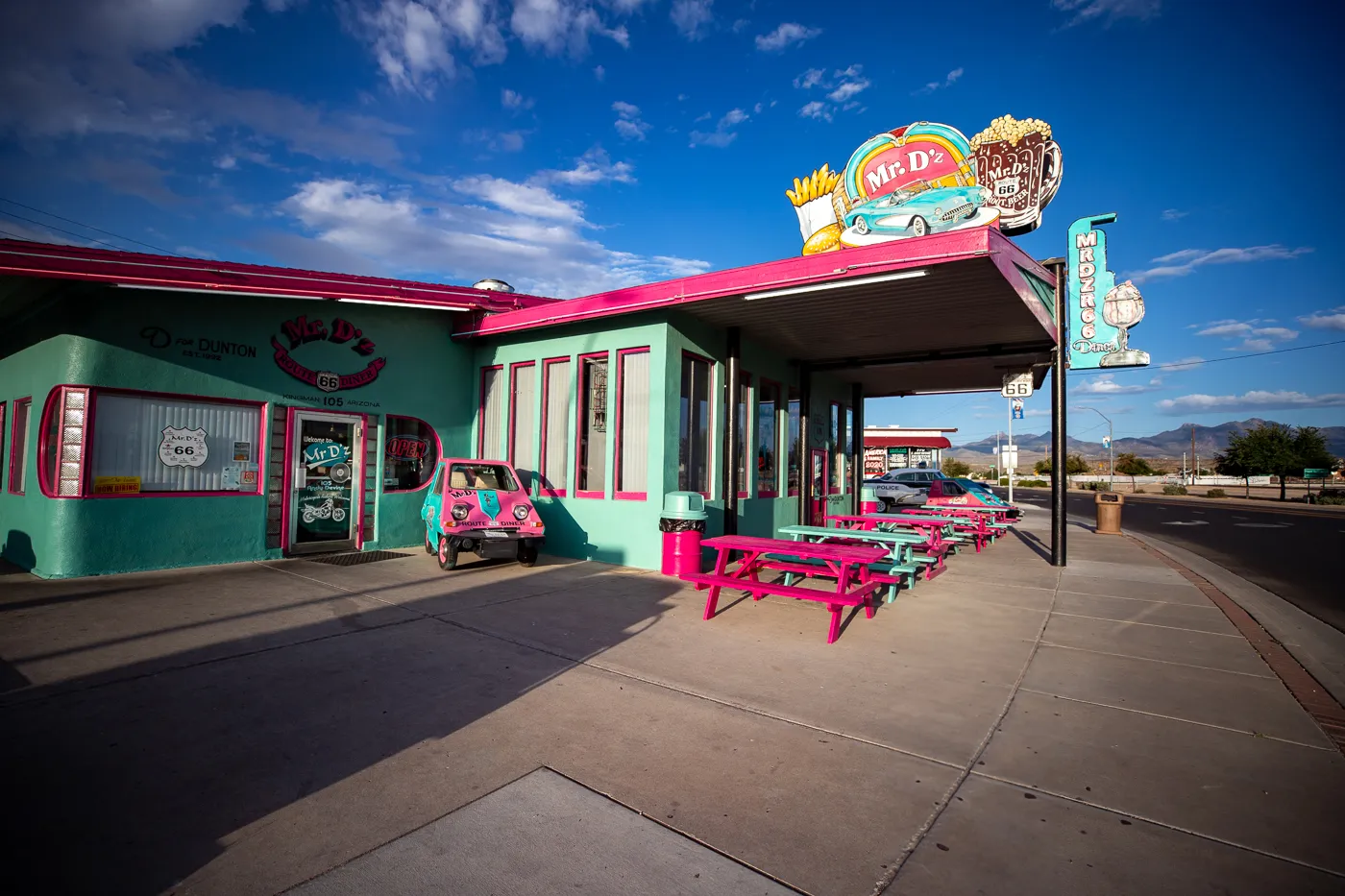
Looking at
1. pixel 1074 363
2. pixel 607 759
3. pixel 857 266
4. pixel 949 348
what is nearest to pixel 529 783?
pixel 607 759

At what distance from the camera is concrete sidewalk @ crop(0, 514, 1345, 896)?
278 cm

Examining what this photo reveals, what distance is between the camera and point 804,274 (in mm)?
8258

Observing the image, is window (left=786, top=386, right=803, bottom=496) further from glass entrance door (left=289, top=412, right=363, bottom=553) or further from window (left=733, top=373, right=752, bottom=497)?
glass entrance door (left=289, top=412, right=363, bottom=553)

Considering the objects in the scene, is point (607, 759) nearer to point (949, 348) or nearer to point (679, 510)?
point (679, 510)

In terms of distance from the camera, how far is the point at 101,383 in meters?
8.46

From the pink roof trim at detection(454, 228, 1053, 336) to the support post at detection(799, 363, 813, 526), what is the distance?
15.8ft

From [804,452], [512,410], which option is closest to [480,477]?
[512,410]

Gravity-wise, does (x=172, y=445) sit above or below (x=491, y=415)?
below

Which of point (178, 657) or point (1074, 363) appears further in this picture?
point (1074, 363)

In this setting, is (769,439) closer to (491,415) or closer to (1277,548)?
(491,415)

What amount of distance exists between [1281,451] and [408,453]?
67.6m

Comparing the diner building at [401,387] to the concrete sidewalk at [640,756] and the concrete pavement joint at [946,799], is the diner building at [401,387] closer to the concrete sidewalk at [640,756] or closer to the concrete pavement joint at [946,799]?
the concrete sidewalk at [640,756]

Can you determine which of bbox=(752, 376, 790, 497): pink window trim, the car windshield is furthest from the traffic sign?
the car windshield

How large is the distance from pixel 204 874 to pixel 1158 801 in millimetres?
4534
